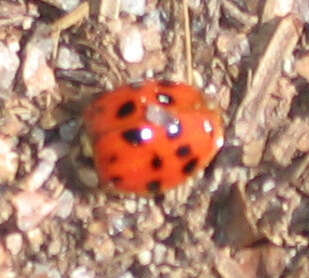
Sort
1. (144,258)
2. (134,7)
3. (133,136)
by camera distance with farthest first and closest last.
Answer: (134,7) < (144,258) < (133,136)

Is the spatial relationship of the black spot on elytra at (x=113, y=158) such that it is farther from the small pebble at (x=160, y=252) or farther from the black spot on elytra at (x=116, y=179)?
the small pebble at (x=160, y=252)

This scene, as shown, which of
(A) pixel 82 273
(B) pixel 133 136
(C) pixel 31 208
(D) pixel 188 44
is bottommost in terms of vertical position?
(A) pixel 82 273

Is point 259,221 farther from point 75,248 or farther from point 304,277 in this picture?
point 75,248

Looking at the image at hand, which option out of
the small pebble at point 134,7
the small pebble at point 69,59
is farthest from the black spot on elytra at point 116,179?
the small pebble at point 134,7

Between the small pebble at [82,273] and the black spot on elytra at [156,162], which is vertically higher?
the black spot on elytra at [156,162]

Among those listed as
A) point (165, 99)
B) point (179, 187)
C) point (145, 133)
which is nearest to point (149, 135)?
point (145, 133)

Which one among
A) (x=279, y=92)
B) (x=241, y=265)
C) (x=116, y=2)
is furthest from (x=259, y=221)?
(x=116, y=2)

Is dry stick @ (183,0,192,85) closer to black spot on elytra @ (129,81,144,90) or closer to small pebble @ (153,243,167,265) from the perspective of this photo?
black spot on elytra @ (129,81,144,90)

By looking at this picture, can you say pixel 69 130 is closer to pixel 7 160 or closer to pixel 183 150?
pixel 7 160
